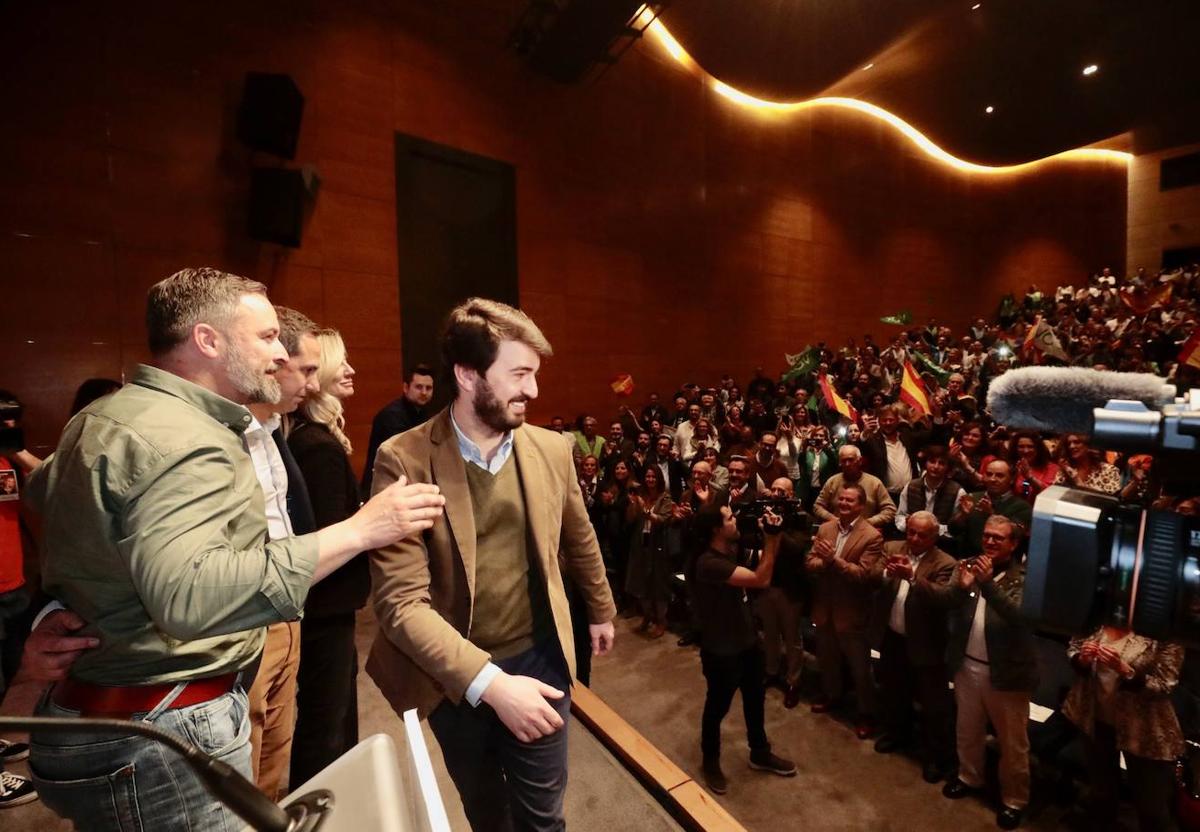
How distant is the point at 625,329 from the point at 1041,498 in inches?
350

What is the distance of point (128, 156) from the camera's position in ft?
17.1

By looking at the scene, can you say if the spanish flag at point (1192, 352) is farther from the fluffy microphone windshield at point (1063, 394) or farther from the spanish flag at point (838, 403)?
the fluffy microphone windshield at point (1063, 394)

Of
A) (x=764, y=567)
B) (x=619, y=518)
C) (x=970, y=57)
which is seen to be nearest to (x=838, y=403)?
(x=619, y=518)

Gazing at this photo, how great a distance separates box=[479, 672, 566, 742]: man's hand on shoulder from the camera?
1.15m

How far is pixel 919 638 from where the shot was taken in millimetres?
3037

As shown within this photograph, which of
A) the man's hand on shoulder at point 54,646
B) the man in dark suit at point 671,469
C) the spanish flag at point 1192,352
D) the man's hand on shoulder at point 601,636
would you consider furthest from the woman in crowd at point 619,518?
the spanish flag at point 1192,352

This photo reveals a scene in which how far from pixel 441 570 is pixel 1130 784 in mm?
3070

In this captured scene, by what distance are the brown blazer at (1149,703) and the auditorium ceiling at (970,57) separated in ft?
28.0

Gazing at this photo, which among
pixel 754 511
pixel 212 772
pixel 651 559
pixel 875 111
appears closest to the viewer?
pixel 212 772

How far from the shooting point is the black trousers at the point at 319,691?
190 cm

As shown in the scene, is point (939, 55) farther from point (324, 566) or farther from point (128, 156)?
point (324, 566)

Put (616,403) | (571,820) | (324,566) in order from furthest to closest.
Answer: (616,403) → (571,820) → (324,566)

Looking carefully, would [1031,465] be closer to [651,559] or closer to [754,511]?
[754,511]

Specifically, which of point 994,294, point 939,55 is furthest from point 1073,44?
point 994,294
